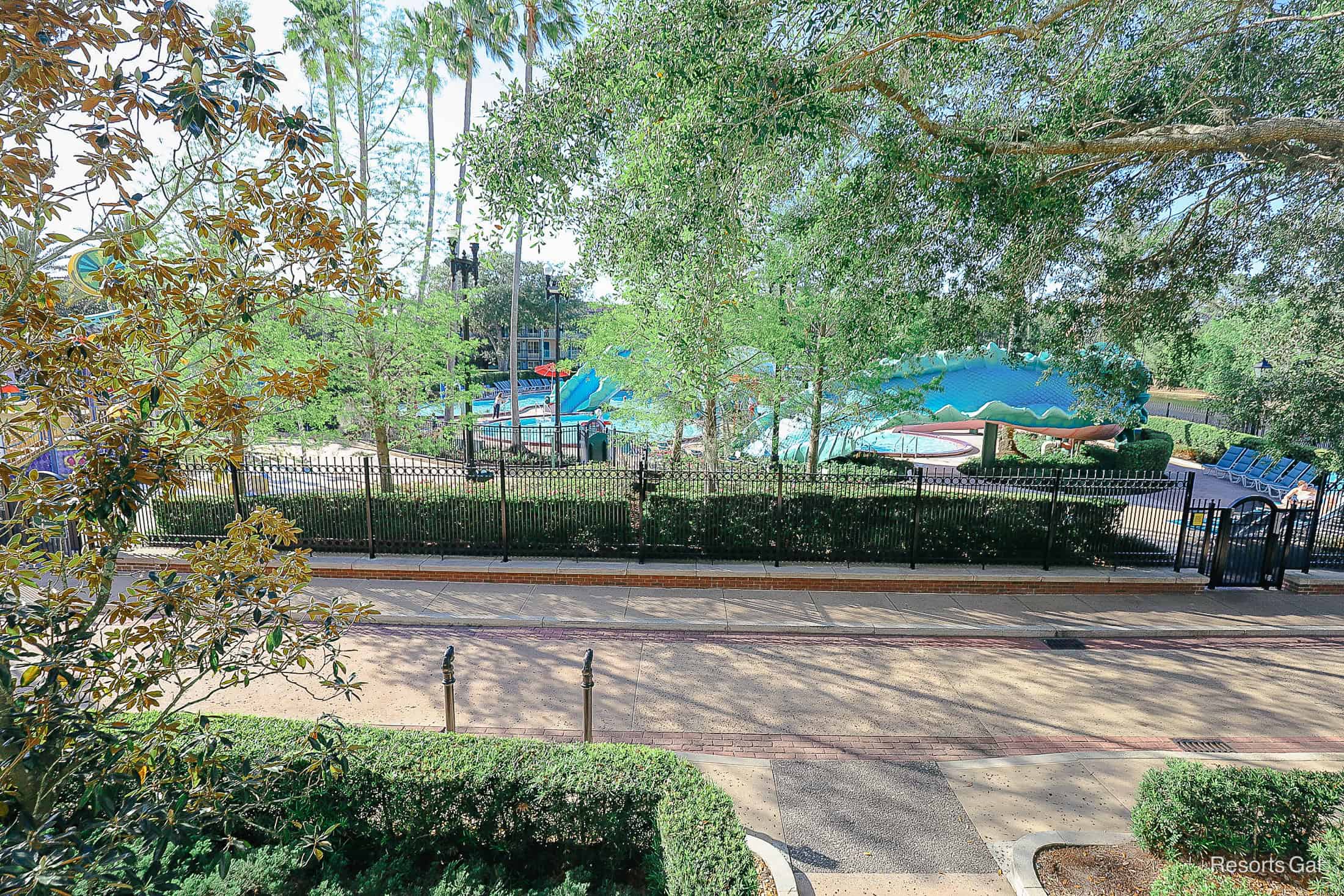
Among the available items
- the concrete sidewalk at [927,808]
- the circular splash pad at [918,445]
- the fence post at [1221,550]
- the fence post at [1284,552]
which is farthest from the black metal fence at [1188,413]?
the concrete sidewalk at [927,808]

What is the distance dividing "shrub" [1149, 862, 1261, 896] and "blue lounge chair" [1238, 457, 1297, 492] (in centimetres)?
2178

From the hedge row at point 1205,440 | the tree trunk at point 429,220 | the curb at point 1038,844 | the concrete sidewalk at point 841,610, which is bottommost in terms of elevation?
the curb at point 1038,844

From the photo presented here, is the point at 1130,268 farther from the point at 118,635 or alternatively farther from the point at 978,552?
the point at 118,635

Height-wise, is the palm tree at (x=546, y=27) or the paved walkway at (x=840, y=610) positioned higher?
the palm tree at (x=546, y=27)

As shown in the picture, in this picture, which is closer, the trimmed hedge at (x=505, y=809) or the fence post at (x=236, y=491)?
the trimmed hedge at (x=505, y=809)

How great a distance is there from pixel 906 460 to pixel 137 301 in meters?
21.0

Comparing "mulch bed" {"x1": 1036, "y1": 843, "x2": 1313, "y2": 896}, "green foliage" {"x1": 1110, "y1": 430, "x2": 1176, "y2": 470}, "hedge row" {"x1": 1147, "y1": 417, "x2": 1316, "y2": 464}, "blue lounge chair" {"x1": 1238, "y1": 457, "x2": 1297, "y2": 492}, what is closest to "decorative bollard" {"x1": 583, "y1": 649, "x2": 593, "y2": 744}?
"mulch bed" {"x1": 1036, "y1": 843, "x2": 1313, "y2": 896}

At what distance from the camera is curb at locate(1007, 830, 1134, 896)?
471 centimetres

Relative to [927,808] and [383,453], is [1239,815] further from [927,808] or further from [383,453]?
[383,453]

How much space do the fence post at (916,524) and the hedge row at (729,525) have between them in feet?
0.20

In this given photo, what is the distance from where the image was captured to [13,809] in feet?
10.1

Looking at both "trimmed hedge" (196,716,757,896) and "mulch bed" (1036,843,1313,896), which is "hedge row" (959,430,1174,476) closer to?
"mulch bed" (1036,843,1313,896)

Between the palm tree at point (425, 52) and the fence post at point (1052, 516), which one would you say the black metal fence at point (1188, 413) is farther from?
the palm tree at point (425, 52)

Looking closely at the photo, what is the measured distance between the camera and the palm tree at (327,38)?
12320mm
